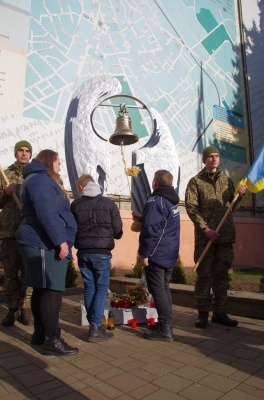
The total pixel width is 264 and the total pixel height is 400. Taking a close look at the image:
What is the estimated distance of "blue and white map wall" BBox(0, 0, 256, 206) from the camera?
6.93m

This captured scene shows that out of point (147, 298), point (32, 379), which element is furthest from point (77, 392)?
point (147, 298)

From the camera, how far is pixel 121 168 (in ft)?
27.8

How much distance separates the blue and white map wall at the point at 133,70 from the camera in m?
6.93

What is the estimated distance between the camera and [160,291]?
3115mm

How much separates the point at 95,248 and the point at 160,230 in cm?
64

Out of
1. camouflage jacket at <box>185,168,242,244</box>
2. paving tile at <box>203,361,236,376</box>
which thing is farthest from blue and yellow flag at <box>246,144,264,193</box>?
paving tile at <box>203,361,236,376</box>

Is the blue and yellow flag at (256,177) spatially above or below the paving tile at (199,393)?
above

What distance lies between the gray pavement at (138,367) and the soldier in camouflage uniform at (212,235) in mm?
311

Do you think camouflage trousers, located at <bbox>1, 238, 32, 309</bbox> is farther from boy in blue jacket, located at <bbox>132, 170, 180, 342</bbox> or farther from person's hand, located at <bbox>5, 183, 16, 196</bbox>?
boy in blue jacket, located at <bbox>132, 170, 180, 342</bbox>

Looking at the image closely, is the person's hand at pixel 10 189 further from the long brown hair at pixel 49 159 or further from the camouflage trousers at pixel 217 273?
the camouflage trousers at pixel 217 273

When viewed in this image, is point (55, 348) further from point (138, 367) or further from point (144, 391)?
point (144, 391)

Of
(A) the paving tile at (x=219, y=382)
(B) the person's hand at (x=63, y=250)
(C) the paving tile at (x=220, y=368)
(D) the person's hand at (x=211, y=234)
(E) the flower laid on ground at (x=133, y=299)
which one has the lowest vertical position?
(C) the paving tile at (x=220, y=368)

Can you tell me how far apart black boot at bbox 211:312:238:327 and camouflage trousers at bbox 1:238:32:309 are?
2.07m

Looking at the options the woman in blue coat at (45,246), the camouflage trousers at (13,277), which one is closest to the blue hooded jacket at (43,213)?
the woman in blue coat at (45,246)
